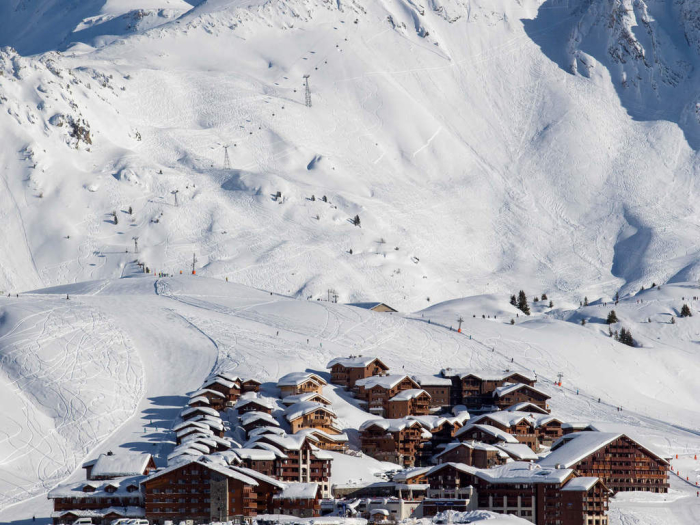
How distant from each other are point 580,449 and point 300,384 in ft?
84.1

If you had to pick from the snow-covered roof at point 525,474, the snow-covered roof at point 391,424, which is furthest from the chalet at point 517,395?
the snow-covered roof at point 525,474

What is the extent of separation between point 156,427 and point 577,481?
3527 centimetres

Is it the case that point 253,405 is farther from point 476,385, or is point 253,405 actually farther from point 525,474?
point 525,474

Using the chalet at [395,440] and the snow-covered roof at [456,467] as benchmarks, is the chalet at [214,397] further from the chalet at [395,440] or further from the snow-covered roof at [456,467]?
the snow-covered roof at [456,467]

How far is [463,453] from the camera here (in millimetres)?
117812

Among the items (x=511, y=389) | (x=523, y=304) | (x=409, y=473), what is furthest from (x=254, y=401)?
(x=523, y=304)

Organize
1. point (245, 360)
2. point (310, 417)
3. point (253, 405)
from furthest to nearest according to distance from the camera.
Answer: point (245, 360)
point (253, 405)
point (310, 417)

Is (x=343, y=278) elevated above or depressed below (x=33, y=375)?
above

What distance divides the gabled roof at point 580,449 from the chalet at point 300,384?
22080mm

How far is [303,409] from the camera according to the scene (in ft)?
405

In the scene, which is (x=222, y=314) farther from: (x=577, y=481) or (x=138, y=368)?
(x=577, y=481)

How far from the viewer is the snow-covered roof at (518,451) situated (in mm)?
119250

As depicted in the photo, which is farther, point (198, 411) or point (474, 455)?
point (198, 411)

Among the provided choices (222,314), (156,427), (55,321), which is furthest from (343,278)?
(156,427)
